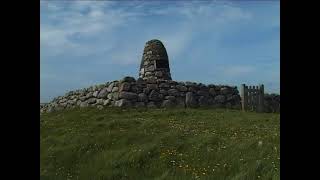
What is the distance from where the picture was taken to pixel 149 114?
1342 cm

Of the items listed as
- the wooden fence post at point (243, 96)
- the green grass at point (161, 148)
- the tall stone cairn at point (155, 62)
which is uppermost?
the tall stone cairn at point (155, 62)

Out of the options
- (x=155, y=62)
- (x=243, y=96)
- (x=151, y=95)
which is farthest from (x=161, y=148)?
(x=155, y=62)

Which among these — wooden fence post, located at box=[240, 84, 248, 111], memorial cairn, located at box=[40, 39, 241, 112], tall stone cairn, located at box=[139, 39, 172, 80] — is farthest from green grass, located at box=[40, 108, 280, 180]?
tall stone cairn, located at box=[139, 39, 172, 80]

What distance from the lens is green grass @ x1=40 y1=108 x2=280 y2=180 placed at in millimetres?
7363

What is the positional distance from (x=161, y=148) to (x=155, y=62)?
394 inches

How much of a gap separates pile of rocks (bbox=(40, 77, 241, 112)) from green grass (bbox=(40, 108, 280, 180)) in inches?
104

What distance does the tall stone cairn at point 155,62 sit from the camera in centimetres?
1838

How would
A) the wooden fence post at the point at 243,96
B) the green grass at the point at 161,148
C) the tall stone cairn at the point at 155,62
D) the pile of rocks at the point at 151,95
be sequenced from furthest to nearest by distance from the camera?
the tall stone cairn at the point at 155,62
the wooden fence post at the point at 243,96
the pile of rocks at the point at 151,95
the green grass at the point at 161,148

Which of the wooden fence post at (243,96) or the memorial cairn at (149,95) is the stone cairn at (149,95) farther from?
the wooden fence post at (243,96)

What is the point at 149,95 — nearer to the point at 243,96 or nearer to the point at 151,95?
the point at 151,95

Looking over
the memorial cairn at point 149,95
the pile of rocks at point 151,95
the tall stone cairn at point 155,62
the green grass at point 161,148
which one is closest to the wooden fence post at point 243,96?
the memorial cairn at point 149,95

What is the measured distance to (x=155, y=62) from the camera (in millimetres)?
18562
